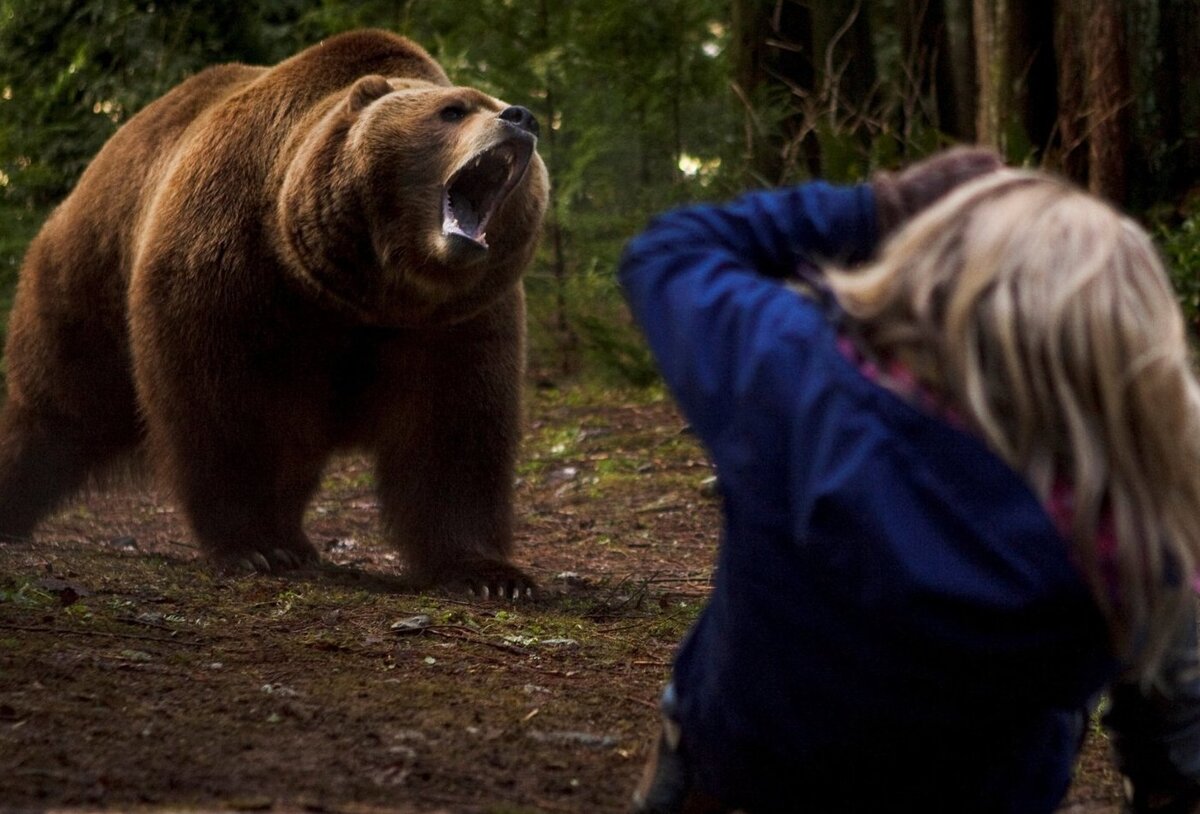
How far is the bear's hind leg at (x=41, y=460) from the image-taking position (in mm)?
7879

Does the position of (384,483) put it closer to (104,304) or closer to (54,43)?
(104,304)

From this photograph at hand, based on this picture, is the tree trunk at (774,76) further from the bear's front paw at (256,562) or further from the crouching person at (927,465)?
the crouching person at (927,465)

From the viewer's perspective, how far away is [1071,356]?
2146 millimetres

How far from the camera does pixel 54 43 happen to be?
11680 mm

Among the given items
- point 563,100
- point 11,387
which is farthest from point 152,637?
point 563,100

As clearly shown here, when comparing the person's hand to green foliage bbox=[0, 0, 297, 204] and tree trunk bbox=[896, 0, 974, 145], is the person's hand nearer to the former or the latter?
tree trunk bbox=[896, 0, 974, 145]

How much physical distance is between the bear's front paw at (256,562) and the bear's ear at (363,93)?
1771 millimetres

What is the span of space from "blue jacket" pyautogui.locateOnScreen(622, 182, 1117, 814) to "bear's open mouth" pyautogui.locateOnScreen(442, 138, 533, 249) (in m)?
3.35

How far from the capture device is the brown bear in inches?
238

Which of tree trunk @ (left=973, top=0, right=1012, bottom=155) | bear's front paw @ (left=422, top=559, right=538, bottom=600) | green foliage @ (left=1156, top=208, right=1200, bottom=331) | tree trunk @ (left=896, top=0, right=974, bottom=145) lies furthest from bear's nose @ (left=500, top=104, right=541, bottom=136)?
tree trunk @ (left=896, top=0, right=974, bottom=145)

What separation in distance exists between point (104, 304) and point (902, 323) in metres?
5.87

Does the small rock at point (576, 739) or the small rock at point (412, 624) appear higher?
the small rock at point (576, 739)

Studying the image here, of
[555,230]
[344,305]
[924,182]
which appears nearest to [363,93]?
[344,305]

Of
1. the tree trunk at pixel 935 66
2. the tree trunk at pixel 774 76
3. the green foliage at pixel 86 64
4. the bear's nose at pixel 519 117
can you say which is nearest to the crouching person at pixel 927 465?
the bear's nose at pixel 519 117
